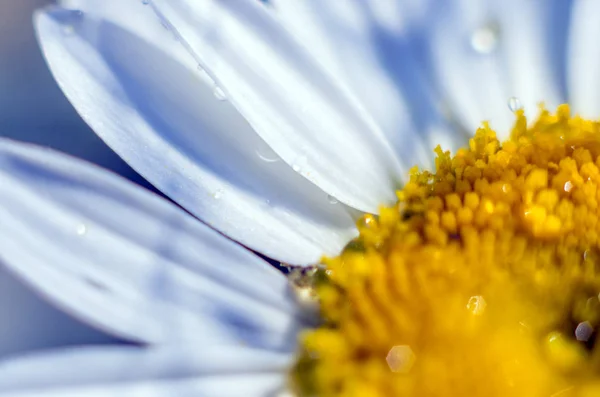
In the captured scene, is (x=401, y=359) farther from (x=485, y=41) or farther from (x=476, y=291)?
(x=485, y=41)

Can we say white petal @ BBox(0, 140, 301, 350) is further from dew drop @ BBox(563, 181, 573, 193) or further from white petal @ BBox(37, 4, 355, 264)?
dew drop @ BBox(563, 181, 573, 193)

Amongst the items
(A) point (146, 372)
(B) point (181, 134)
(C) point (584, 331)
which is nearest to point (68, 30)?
(B) point (181, 134)

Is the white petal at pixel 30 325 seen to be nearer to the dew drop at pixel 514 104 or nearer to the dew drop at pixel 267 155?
the dew drop at pixel 267 155

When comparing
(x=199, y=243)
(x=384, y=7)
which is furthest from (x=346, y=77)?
(x=199, y=243)

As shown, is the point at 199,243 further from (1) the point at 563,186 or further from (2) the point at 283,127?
(1) the point at 563,186

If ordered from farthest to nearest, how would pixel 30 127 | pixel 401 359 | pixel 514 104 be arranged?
pixel 30 127, pixel 514 104, pixel 401 359

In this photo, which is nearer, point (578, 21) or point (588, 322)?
point (588, 322)
